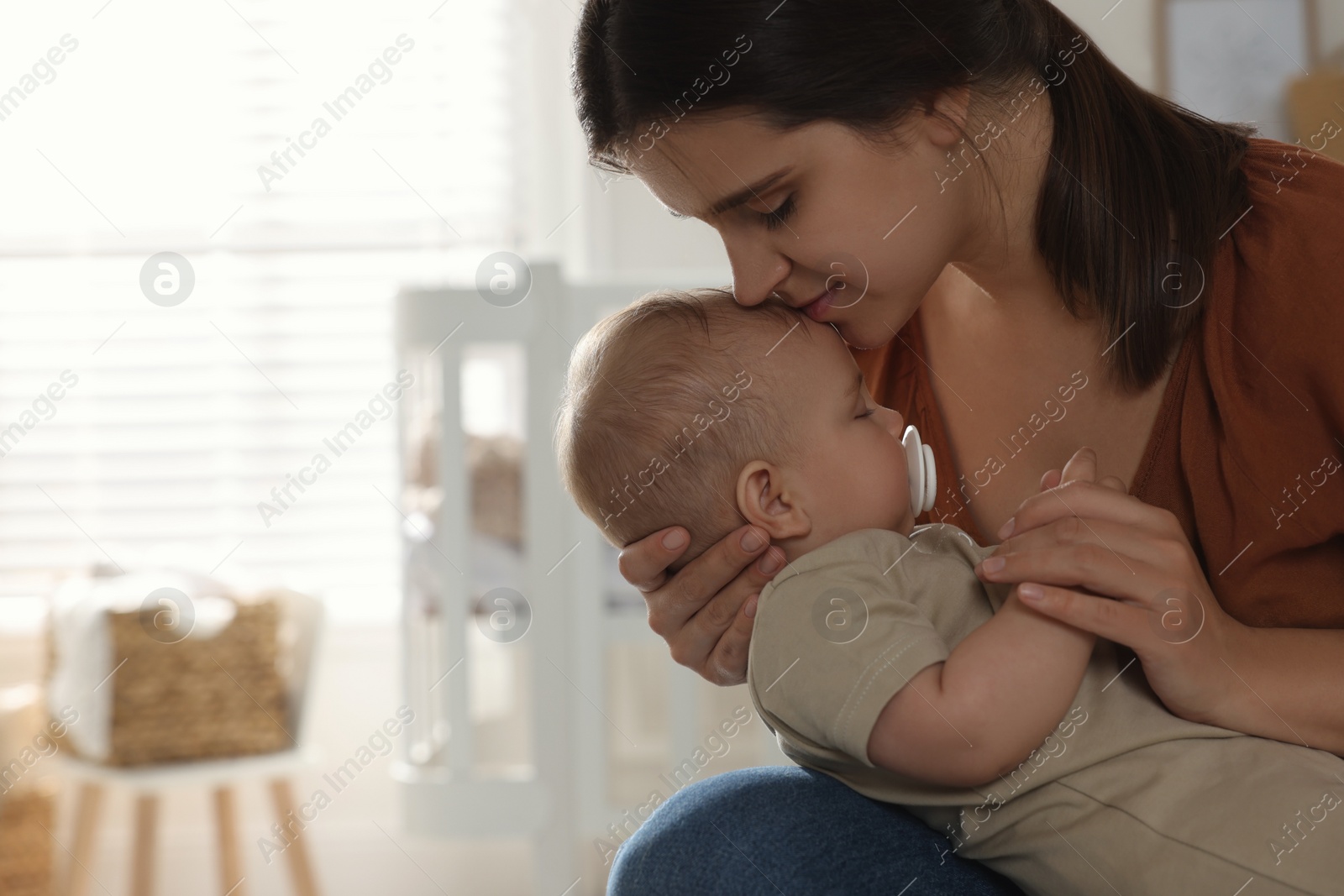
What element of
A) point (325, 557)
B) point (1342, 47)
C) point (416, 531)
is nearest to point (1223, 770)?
point (416, 531)

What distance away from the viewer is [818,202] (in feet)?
2.93

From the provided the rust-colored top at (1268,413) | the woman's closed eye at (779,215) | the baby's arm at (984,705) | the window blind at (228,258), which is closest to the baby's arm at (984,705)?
the baby's arm at (984,705)

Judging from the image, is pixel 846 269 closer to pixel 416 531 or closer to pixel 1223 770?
pixel 1223 770

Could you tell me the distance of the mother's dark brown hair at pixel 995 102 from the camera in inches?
33.8

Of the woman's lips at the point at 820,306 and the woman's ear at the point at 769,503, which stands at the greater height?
the woman's lips at the point at 820,306

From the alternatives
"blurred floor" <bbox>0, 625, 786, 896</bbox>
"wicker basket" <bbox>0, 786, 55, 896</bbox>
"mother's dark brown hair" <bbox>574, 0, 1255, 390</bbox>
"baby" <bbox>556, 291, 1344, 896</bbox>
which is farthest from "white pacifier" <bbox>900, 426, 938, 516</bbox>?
"wicker basket" <bbox>0, 786, 55, 896</bbox>

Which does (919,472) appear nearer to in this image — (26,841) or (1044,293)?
(1044,293)

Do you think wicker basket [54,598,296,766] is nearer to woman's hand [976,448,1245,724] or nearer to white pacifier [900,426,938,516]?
white pacifier [900,426,938,516]

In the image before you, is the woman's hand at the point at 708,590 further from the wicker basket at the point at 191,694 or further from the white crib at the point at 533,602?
the wicker basket at the point at 191,694

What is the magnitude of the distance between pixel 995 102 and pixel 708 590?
1.59 feet

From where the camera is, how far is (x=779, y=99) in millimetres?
860

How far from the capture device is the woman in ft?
2.55

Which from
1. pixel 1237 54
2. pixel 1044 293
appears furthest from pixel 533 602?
pixel 1237 54

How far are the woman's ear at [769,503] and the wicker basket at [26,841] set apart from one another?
1.95m
